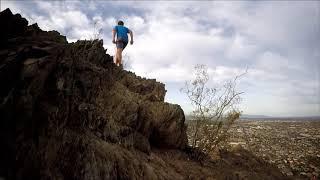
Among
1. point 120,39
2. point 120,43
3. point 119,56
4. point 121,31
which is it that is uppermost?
point 121,31

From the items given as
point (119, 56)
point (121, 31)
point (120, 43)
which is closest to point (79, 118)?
point (119, 56)

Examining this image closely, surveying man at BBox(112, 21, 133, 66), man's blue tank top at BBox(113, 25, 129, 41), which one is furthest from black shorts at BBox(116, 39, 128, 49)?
man's blue tank top at BBox(113, 25, 129, 41)

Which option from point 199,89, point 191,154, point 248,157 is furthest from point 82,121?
point 248,157

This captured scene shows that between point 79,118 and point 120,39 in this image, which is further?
point 120,39

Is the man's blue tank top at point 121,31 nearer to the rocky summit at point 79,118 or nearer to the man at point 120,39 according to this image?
the man at point 120,39

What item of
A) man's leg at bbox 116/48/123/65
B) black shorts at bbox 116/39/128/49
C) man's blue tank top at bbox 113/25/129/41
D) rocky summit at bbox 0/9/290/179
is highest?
man's blue tank top at bbox 113/25/129/41

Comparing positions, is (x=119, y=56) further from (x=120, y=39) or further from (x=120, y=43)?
(x=120, y=39)

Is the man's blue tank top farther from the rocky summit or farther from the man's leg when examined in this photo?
the rocky summit

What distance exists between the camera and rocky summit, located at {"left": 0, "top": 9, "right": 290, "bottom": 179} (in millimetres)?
5133

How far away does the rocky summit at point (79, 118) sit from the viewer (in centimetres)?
513

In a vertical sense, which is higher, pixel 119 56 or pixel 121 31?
pixel 121 31

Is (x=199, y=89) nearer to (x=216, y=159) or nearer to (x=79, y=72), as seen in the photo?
(x=216, y=159)

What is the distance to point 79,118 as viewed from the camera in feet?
23.0

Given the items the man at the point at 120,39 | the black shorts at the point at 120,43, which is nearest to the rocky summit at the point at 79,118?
the man at the point at 120,39
